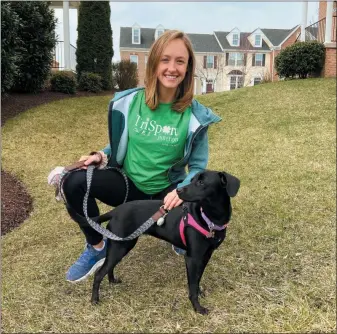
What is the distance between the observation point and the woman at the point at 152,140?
252cm

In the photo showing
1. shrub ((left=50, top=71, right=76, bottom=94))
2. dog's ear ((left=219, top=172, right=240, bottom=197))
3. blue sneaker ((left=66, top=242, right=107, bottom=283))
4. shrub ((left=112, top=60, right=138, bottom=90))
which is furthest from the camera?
shrub ((left=112, top=60, right=138, bottom=90))

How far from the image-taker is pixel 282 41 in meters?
37.2

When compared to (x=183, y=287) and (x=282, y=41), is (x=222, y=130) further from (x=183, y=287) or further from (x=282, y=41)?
(x=282, y=41)

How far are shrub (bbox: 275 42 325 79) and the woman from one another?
9403mm

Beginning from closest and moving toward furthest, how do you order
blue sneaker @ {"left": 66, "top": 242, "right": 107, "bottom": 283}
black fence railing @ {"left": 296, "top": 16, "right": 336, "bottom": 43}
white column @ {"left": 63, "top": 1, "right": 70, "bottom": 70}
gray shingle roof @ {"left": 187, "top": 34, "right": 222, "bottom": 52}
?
1. blue sneaker @ {"left": 66, "top": 242, "right": 107, "bottom": 283}
2. black fence railing @ {"left": 296, "top": 16, "right": 336, "bottom": 43}
3. white column @ {"left": 63, "top": 1, "right": 70, "bottom": 70}
4. gray shingle roof @ {"left": 187, "top": 34, "right": 222, "bottom": 52}

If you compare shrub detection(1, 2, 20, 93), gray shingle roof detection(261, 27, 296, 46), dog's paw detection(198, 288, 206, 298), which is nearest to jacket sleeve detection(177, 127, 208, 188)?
dog's paw detection(198, 288, 206, 298)

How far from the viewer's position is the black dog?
2215 mm

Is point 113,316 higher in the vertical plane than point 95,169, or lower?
lower

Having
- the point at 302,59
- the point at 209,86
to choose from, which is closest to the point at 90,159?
the point at 302,59

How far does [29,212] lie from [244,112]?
552 cm

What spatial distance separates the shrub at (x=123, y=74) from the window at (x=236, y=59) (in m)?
26.3

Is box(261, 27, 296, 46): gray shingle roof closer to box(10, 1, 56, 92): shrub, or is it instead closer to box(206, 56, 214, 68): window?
box(206, 56, 214, 68): window

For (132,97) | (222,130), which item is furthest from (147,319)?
(222,130)

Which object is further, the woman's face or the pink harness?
the woman's face
